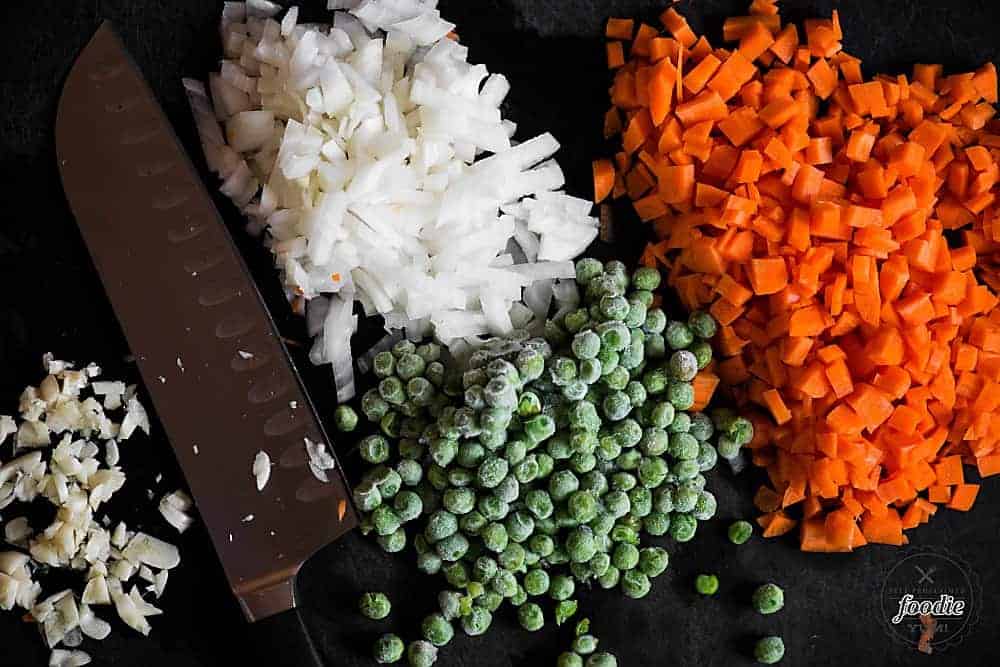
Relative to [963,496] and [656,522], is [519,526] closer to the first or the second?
[656,522]

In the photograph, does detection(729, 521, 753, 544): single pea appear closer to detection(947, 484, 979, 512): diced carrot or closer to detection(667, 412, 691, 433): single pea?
detection(667, 412, 691, 433): single pea

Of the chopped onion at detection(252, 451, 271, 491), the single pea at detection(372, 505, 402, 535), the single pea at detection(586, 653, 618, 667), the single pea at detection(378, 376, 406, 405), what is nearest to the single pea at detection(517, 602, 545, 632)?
the single pea at detection(586, 653, 618, 667)

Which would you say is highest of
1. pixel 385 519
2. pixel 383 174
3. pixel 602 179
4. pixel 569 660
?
pixel 383 174

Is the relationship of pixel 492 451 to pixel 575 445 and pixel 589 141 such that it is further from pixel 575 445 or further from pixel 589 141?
pixel 589 141

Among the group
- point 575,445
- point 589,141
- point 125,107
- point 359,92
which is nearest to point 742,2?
point 589,141

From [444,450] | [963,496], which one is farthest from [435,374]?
[963,496]

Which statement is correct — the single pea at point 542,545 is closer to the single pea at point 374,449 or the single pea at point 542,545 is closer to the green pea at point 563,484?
the green pea at point 563,484

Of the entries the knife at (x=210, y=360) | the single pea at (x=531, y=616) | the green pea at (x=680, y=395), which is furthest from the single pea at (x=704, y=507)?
the knife at (x=210, y=360)

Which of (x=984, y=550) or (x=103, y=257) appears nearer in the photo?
(x=103, y=257)
